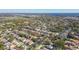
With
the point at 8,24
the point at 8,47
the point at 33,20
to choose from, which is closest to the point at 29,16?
the point at 33,20

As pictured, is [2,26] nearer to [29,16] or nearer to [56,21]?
[29,16]

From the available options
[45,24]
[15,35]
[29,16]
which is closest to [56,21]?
[45,24]
